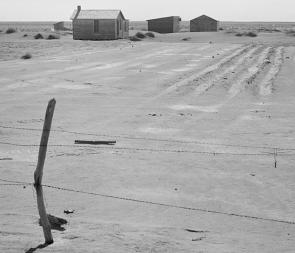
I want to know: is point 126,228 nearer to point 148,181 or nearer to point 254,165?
point 148,181

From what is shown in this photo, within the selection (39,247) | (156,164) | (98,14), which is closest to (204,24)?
(98,14)

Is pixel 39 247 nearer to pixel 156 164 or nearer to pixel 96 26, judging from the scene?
pixel 156 164

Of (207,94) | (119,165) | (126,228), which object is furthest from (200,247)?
(207,94)

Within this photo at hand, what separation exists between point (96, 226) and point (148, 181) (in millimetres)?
2554

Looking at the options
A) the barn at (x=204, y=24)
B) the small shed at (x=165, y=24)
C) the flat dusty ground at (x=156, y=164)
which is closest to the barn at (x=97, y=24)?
the small shed at (x=165, y=24)

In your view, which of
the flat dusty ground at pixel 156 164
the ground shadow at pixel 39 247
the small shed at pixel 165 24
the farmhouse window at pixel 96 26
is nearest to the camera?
the ground shadow at pixel 39 247

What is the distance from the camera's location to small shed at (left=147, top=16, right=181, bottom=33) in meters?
81.4

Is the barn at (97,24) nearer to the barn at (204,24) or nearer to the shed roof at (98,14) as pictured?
the shed roof at (98,14)

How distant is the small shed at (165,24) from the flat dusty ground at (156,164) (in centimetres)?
6055

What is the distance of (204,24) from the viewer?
3413 inches

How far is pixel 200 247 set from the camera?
244 inches

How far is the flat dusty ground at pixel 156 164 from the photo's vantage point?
657cm

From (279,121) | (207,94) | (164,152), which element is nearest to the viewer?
(164,152)

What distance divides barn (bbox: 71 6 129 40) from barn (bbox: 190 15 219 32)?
27.4 metres
